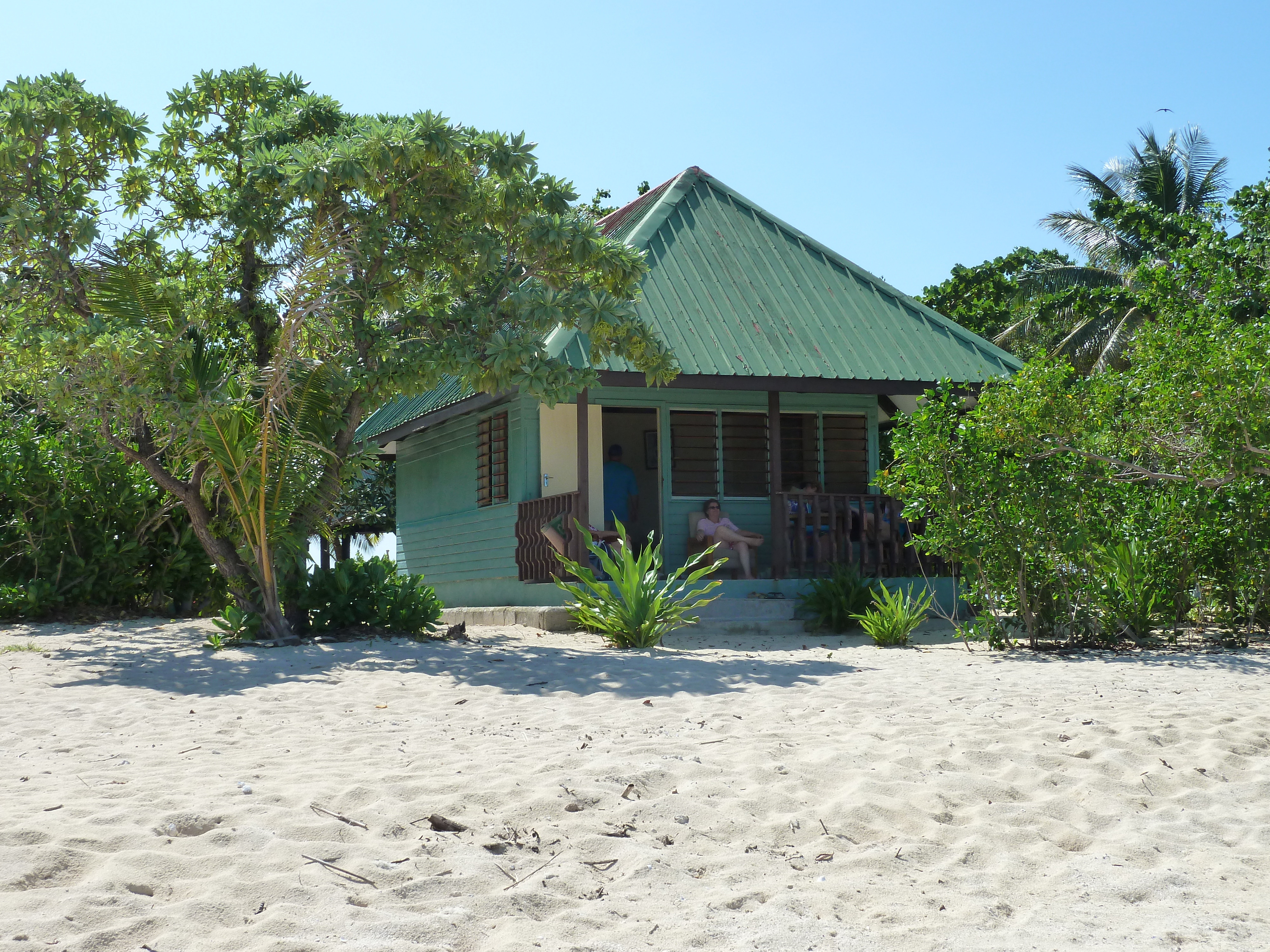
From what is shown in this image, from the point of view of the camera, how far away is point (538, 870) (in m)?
3.45

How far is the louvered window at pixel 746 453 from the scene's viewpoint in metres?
13.2

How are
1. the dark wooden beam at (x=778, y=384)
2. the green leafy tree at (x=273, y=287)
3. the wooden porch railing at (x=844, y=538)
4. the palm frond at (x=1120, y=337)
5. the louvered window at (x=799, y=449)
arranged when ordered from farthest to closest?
the palm frond at (x=1120, y=337), the louvered window at (x=799, y=449), the wooden porch railing at (x=844, y=538), the dark wooden beam at (x=778, y=384), the green leafy tree at (x=273, y=287)

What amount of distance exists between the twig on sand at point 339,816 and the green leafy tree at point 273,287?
16.5 ft

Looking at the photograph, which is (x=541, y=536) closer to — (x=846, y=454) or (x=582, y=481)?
(x=582, y=481)

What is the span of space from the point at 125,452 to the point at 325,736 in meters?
4.79

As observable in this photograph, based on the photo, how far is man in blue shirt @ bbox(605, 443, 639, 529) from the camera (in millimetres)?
12805

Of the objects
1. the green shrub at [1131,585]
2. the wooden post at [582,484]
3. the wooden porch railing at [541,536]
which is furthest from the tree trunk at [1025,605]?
the wooden porch railing at [541,536]

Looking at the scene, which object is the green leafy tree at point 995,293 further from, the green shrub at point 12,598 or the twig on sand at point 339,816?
the twig on sand at point 339,816

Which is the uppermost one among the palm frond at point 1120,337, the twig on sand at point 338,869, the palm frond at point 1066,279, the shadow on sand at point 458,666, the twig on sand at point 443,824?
the palm frond at point 1066,279

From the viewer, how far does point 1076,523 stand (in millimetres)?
8789

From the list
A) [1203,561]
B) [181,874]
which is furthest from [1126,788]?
[1203,561]

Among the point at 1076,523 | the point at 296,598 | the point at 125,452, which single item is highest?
the point at 125,452

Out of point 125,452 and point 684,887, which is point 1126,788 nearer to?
point 684,887

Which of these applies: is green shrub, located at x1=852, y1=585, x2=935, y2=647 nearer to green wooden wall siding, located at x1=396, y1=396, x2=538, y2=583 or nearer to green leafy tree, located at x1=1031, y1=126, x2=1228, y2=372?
green wooden wall siding, located at x1=396, y1=396, x2=538, y2=583
